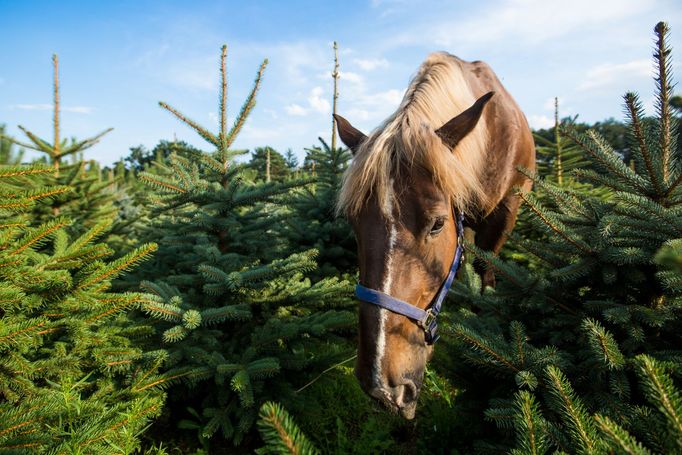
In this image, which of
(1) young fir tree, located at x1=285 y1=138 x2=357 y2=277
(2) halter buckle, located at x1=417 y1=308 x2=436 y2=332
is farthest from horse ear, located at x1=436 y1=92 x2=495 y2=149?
(1) young fir tree, located at x1=285 y1=138 x2=357 y2=277

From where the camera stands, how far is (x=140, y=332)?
2320 millimetres

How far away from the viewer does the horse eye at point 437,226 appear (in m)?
2.16

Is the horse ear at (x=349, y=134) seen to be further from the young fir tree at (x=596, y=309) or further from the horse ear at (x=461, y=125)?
the young fir tree at (x=596, y=309)

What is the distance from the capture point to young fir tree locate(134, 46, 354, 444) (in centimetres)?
235

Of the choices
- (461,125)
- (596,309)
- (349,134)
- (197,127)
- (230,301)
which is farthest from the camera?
(197,127)

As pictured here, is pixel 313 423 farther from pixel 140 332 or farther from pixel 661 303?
pixel 661 303

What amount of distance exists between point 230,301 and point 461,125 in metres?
2.22

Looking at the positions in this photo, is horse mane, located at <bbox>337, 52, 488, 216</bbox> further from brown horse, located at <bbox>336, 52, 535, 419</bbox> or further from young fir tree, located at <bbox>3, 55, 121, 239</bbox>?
young fir tree, located at <bbox>3, 55, 121, 239</bbox>

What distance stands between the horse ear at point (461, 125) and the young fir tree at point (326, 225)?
1.91m

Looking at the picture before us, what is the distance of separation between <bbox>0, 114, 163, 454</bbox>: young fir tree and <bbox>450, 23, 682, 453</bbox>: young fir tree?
1683 millimetres

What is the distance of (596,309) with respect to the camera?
1.62 meters

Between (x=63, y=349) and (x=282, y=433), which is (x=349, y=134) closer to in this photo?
(x=63, y=349)

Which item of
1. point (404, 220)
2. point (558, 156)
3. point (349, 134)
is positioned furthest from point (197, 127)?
point (558, 156)

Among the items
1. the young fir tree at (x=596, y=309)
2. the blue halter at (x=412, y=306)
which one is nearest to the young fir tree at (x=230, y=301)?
the blue halter at (x=412, y=306)
